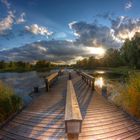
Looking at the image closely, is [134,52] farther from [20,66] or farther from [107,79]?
[20,66]

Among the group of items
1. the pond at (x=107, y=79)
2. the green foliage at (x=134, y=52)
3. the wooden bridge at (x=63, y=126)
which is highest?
the green foliage at (x=134, y=52)

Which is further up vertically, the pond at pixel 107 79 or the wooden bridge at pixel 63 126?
the wooden bridge at pixel 63 126

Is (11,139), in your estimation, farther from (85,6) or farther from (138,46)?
(138,46)

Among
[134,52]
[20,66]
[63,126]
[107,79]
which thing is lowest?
[107,79]

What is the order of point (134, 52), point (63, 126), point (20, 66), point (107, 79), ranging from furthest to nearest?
point (20, 66)
point (134, 52)
point (107, 79)
point (63, 126)

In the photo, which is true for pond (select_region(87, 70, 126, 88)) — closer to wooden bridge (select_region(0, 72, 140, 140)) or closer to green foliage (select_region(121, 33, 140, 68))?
green foliage (select_region(121, 33, 140, 68))

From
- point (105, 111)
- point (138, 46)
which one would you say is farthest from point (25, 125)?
point (138, 46)

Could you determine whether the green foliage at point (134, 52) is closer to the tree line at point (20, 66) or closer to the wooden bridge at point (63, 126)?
the wooden bridge at point (63, 126)

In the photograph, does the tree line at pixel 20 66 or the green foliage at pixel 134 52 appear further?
the tree line at pixel 20 66

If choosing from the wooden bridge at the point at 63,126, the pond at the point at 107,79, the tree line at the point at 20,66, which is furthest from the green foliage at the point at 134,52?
the tree line at the point at 20,66

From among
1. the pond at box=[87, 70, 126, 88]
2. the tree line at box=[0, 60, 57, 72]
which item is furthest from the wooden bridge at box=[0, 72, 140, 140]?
the tree line at box=[0, 60, 57, 72]

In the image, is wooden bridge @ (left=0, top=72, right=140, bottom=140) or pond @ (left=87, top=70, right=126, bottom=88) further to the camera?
pond @ (left=87, top=70, right=126, bottom=88)

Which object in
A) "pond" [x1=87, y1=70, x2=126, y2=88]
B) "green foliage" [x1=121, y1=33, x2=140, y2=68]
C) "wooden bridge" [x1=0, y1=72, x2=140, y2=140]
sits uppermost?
"green foliage" [x1=121, y1=33, x2=140, y2=68]

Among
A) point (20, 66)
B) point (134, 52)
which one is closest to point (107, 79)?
point (134, 52)
